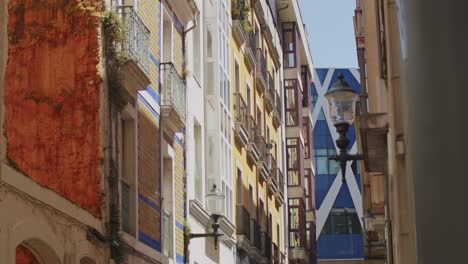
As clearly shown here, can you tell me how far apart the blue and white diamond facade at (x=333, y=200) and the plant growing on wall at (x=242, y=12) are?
48.3m

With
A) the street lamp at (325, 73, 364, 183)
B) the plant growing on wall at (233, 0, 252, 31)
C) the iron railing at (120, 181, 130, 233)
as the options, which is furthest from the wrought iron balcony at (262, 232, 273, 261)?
the street lamp at (325, 73, 364, 183)

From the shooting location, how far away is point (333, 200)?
281 ft

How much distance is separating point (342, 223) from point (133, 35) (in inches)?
2749

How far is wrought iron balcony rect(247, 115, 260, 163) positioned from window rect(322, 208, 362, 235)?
160 ft

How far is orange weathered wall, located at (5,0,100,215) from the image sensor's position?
47.5 ft

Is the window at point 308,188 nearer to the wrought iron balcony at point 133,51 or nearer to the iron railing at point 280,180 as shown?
the iron railing at point 280,180

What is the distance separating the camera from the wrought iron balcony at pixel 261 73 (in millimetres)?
38328

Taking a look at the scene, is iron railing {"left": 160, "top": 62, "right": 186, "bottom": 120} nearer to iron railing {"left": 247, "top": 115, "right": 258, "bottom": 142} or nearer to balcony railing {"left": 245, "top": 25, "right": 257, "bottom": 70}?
iron railing {"left": 247, "top": 115, "right": 258, "bottom": 142}

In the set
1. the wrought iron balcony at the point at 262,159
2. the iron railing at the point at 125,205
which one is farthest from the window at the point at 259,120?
the iron railing at the point at 125,205

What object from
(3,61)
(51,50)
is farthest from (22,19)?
(3,61)

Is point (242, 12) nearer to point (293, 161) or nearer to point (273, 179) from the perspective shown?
point (273, 179)

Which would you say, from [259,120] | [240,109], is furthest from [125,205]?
[259,120]

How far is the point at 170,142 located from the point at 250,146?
499 inches

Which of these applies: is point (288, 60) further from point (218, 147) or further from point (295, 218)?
point (218, 147)
